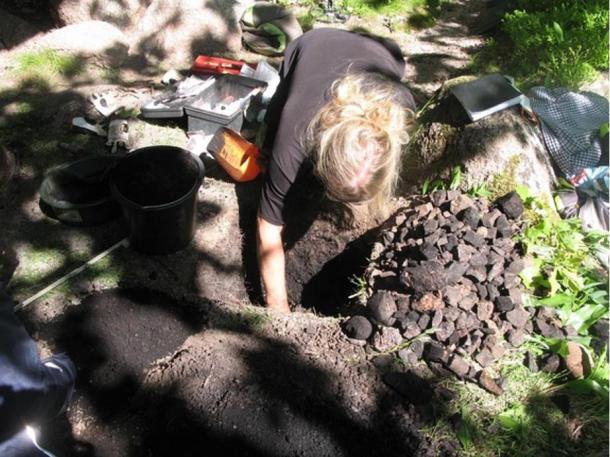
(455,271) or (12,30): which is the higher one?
(455,271)

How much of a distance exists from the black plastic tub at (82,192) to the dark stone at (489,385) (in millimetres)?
2448

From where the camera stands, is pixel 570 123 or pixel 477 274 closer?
pixel 477 274

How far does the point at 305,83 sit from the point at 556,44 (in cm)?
313

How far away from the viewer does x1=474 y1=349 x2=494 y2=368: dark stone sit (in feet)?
7.86

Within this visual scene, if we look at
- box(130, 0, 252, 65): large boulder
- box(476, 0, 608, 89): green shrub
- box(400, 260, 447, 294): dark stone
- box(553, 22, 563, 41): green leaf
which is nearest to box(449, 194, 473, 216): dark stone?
box(400, 260, 447, 294): dark stone

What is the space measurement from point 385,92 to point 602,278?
157cm

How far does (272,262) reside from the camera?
2.86 m

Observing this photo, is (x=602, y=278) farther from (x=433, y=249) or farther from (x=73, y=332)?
(x=73, y=332)

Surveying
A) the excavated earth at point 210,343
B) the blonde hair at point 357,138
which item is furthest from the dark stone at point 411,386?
the blonde hair at point 357,138

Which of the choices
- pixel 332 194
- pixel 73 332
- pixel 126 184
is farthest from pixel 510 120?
pixel 73 332

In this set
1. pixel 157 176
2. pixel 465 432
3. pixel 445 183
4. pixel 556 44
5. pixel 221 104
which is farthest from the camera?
pixel 556 44

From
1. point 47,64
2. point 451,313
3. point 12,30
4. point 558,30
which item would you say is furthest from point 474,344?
point 12,30

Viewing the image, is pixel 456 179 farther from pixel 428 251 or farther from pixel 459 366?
pixel 459 366

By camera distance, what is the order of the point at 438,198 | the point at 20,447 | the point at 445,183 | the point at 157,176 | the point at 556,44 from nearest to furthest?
the point at 20,447, the point at 438,198, the point at 445,183, the point at 157,176, the point at 556,44
